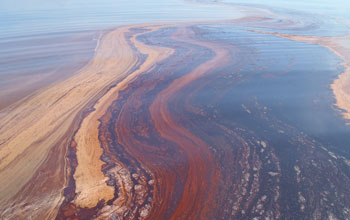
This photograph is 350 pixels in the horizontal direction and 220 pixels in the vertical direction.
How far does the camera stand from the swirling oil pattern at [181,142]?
237cm

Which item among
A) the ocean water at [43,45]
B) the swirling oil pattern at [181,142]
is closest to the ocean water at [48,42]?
the ocean water at [43,45]

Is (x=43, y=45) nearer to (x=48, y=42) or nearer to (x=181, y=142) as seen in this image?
(x=48, y=42)

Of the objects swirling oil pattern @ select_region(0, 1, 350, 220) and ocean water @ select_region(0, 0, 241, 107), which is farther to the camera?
ocean water @ select_region(0, 0, 241, 107)

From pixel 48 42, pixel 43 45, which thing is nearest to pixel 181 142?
pixel 43 45

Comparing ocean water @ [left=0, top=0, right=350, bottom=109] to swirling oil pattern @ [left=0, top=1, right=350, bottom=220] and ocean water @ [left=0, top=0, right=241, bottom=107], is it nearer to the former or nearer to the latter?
ocean water @ [left=0, top=0, right=241, bottom=107]

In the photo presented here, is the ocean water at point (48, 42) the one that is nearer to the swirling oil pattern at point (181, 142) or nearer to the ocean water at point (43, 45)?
the ocean water at point (43, 45)

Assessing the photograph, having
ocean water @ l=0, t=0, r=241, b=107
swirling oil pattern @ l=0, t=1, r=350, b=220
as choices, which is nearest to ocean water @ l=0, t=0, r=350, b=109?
ocean water @ l=0, t=0, r=241, b=107

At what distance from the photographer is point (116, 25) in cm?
1048

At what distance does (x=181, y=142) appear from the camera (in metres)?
3.23

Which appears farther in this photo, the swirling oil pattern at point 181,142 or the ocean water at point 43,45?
the ocean water at point 43,45

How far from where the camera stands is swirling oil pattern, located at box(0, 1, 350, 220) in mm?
2373

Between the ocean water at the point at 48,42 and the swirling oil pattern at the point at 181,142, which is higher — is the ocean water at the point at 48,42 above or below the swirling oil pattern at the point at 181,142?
above

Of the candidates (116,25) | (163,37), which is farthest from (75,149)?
(116,25)

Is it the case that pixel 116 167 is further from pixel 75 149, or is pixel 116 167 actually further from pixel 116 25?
pixel 116 25
